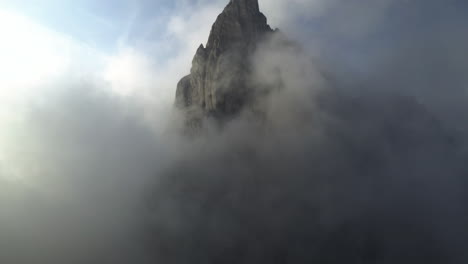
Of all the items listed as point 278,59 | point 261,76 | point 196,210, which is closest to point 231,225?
point 196,210

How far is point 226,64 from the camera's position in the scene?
6171 inches

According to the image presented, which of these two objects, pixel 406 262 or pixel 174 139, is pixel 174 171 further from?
pixel 406 262

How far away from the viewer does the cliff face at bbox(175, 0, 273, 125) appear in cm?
15688

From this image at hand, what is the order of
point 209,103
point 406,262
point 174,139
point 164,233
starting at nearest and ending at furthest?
point 406,262
point 209,103
point 164,233
point 174,139

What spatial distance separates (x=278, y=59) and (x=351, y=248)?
105457 mm

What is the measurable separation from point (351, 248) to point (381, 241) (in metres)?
15.2

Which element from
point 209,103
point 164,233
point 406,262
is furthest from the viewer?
point 164,233

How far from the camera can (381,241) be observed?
14375 cm

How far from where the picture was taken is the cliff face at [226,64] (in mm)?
156875

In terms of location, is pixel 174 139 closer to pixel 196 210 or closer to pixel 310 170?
pixel 196 210

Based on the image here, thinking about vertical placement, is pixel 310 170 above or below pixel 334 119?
below

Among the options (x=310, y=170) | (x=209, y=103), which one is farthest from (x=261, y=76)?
(x=310, y=170)

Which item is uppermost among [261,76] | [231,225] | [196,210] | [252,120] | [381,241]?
[261,76]

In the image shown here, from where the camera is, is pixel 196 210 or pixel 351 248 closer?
pixel 351 248
